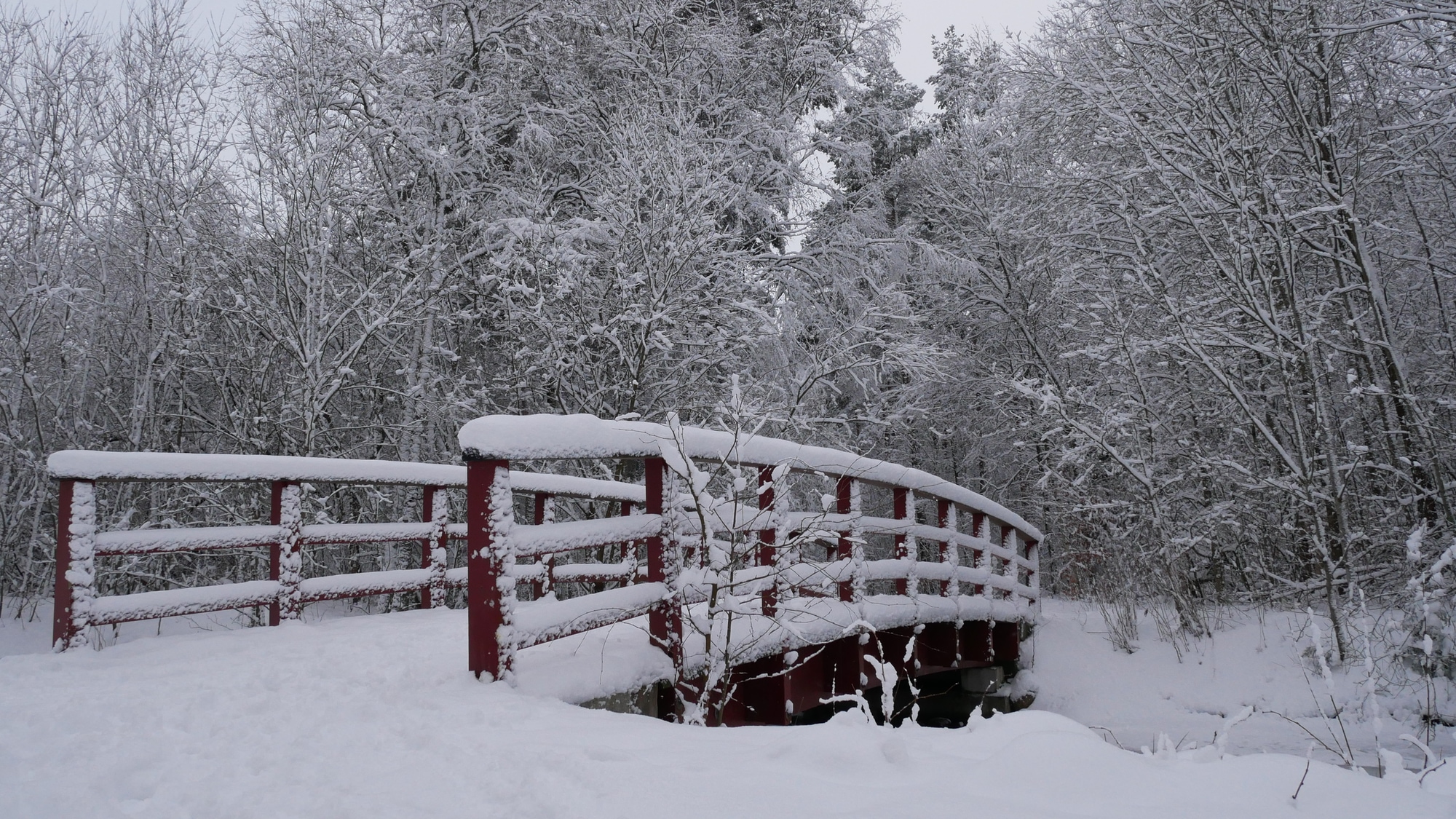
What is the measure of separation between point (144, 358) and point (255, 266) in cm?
262

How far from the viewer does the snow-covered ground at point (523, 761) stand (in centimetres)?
201

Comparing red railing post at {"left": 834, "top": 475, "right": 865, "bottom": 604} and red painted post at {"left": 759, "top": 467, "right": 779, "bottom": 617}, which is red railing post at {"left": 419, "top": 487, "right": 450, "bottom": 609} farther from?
red railing post at {"left": 834, "top": 475, "right": 865, "bottom": 604}

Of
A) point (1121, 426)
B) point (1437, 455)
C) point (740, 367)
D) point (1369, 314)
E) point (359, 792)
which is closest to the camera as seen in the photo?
point (359, 792)

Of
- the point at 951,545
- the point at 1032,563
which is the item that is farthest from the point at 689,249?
the point at 1032,563

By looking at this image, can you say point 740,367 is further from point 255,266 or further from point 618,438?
point 618,438

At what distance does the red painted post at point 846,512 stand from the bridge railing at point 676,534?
0.4 inches

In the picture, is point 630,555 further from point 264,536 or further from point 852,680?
point 264,536

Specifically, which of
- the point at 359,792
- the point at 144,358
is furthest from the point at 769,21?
the point at 359,792

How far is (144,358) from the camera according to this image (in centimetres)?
1141

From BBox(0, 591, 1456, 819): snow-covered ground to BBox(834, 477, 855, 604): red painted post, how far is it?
1.77m

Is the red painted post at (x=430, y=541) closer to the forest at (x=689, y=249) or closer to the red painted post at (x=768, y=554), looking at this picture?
the red painted post at (x=768, y=554)

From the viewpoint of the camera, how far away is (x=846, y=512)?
5129mm

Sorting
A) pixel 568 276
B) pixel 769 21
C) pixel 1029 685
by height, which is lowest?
pixel 1029 685

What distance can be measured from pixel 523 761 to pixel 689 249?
8.01 metres
